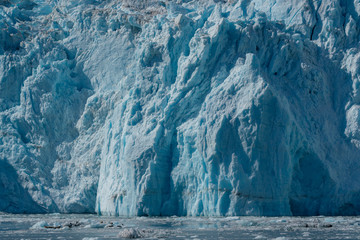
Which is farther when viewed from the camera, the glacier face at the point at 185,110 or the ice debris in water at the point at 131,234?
the glacier face at the point at 185,110

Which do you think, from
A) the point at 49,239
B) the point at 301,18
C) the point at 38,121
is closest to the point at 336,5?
the point at 301,18

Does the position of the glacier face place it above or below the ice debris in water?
above

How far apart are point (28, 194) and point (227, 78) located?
8905 mm

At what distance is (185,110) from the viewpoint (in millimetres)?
19938

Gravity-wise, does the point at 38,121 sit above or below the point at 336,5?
below

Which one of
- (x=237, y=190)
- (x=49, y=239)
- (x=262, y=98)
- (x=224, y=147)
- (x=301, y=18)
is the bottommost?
(x=49, y=239)

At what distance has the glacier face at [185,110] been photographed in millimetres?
18469

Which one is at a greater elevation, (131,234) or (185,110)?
(185,110)

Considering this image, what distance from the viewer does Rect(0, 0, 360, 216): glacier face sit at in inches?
727

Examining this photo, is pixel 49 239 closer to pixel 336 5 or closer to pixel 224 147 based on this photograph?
pixel 224 147

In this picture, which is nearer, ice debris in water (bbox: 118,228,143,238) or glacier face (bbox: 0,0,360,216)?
ice debris in water (bbox: 118,228,143,238)

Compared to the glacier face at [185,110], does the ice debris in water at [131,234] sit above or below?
below

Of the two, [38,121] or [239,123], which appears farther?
[38,121]

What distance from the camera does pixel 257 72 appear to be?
62.9 ft
